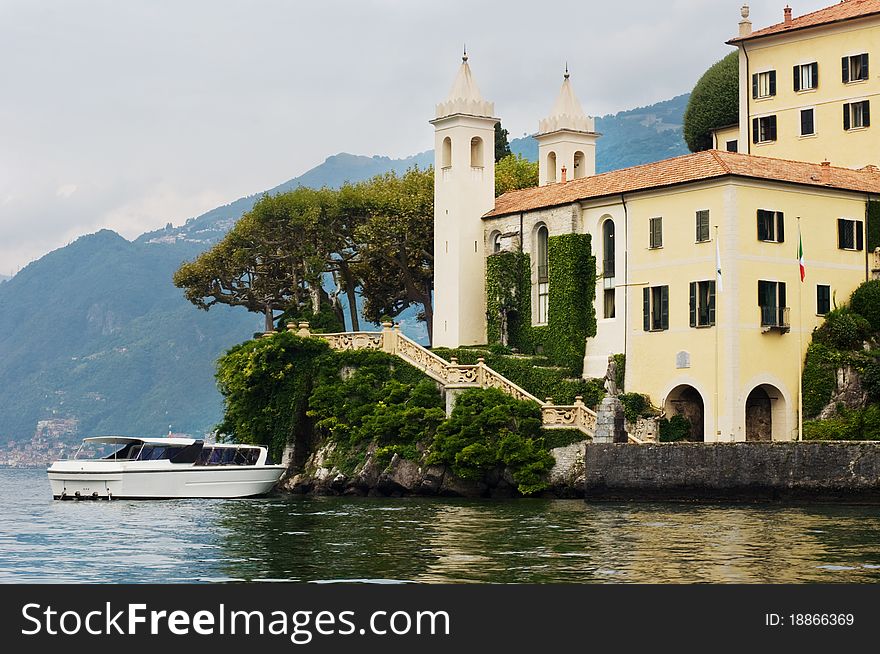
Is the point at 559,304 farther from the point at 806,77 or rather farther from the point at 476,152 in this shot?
the point at 806,77

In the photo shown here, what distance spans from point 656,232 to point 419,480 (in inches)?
524

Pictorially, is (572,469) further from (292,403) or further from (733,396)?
(292,403)

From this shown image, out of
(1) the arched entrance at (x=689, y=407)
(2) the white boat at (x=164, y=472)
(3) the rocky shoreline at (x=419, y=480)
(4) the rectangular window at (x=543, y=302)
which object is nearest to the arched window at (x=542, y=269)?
(4) the rectangular window at (x=543, y=302)

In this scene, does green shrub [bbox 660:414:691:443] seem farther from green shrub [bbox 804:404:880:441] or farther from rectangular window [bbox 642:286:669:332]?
green shrub [bbox 804:404:880:441]

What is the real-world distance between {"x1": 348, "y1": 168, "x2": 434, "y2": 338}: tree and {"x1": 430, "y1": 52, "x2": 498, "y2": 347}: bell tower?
12.5 feet

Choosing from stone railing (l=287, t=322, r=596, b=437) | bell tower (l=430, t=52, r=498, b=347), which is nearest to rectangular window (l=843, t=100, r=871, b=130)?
bell tower (l=430, t=52, r=498, b=347)

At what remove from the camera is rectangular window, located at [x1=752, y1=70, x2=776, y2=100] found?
74812mm

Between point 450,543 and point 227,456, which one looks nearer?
point 450,543

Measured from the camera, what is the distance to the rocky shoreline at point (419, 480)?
196 feet

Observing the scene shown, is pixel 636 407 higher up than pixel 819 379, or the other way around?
pixel 819 379

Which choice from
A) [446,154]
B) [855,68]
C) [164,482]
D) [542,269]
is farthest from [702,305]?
[164,482]

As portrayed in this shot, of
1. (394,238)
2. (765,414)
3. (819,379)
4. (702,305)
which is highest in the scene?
(394,238)

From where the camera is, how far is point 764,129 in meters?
75.1

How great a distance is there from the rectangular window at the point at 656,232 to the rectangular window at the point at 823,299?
6.21 m
